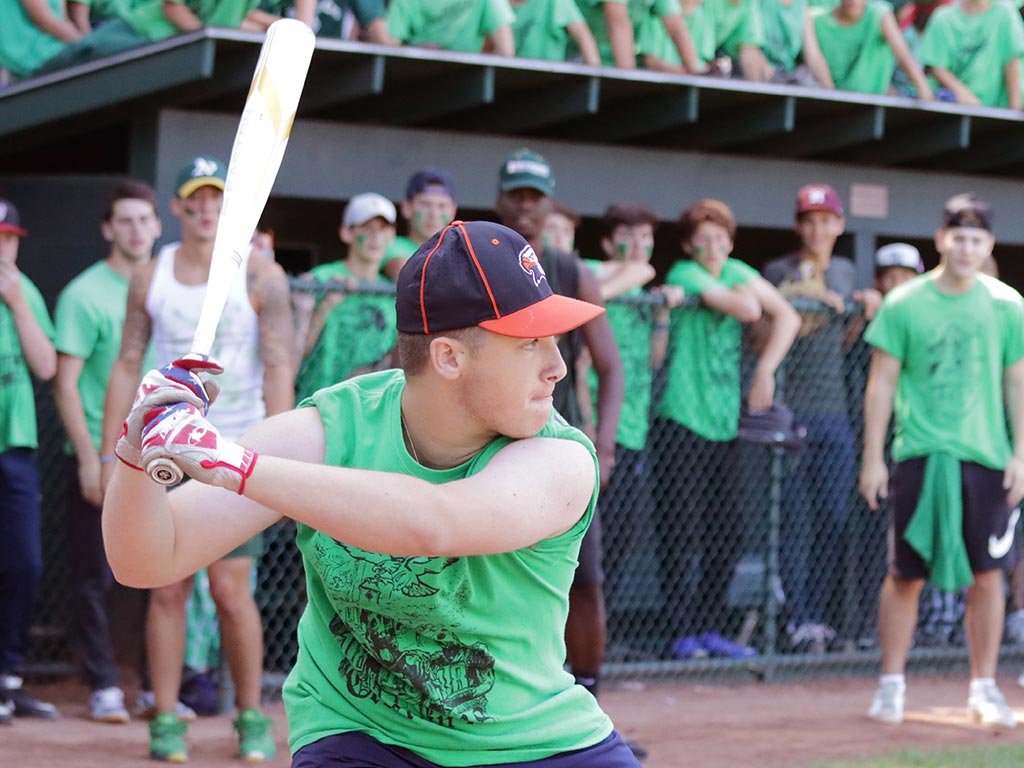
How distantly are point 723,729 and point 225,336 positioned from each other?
2626mm

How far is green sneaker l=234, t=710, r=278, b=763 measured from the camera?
537cm

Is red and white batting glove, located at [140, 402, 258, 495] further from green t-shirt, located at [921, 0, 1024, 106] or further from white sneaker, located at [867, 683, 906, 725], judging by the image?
green t-shirt, located at [921, 0, 1024, 106]

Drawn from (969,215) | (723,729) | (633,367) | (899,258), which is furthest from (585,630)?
(899,258)

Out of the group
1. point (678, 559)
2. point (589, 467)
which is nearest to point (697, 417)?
point (678, 559)

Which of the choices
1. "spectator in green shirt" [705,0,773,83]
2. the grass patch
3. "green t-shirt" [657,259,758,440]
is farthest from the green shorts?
"spectator in green shirt" [705,0,773,83]

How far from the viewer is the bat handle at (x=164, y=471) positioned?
7.21 feet

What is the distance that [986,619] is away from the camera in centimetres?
652

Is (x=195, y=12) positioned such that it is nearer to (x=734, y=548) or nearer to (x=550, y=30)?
(x=550, y=30)

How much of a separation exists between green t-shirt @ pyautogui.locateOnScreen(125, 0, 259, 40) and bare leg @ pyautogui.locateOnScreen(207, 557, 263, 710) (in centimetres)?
319

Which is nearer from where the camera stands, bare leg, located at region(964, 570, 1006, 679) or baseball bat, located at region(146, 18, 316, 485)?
baseball bat, located at region(146, 18, 316, 485)

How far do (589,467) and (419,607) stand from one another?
376 mm

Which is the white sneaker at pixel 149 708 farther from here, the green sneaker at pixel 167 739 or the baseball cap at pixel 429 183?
the baseball cap at pixel 429 183

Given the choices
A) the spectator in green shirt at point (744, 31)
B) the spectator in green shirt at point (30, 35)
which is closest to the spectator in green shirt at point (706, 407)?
the spectator in green shirt at point (744, 31)

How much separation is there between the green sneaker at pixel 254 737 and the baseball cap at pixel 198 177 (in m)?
1.93
